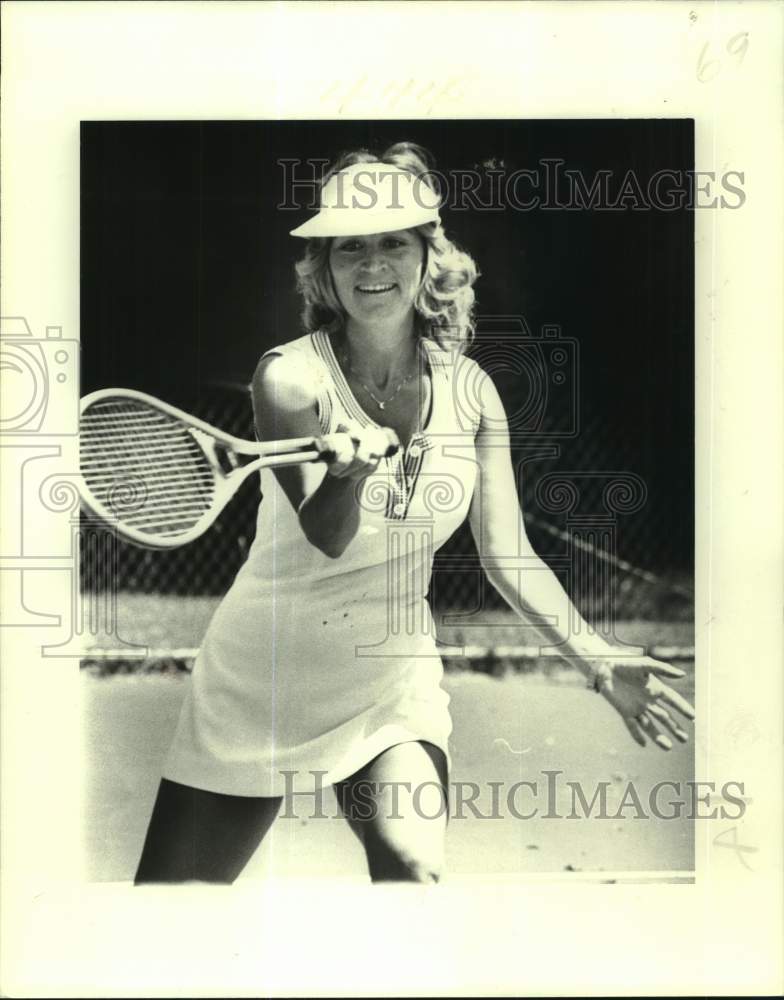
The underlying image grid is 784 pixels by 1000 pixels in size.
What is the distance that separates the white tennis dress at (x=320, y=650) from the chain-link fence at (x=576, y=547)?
0.26 ft

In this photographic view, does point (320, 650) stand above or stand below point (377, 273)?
below

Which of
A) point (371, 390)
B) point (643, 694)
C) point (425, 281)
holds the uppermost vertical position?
point (425, 281)

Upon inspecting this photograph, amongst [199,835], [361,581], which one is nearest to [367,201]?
[361,581]

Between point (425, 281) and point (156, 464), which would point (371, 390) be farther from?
point (156, 464)

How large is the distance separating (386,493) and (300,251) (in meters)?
0.66

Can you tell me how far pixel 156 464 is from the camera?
3246 millimetres

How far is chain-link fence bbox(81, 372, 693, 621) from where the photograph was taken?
10.6 feet

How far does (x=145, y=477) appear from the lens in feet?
10.7

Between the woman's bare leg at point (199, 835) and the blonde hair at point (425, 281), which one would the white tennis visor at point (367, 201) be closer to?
the blonde hair at point (425, 281)

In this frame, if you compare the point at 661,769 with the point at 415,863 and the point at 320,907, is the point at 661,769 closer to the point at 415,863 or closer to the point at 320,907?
→ the point at 415,863

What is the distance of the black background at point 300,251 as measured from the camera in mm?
3227

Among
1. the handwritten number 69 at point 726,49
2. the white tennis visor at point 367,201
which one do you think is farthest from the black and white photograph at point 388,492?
the handwritten number 69 at point 726,49

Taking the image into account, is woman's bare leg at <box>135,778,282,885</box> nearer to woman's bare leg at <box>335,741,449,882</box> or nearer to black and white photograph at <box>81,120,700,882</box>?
black and white photograph at <box>81,120,700,882</box>

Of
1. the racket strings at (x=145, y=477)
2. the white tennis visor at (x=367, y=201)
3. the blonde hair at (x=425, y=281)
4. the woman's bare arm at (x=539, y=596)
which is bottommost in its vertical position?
the woman's bare arm at (x=539, y=596)
